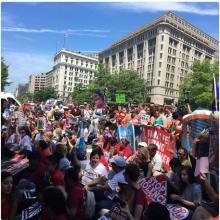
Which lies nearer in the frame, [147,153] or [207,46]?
[147,153]

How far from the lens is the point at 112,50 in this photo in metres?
129

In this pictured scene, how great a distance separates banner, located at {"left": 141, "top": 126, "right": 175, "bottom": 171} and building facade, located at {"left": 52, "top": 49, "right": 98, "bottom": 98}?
487 feet

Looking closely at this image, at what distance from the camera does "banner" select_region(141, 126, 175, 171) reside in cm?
809

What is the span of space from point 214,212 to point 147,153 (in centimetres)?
308

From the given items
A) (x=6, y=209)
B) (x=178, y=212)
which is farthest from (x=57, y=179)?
(x=178, y=212)

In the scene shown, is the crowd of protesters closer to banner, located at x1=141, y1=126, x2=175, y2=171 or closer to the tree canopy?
banner, located at x1=141, y1=126, x2=175, y2=171

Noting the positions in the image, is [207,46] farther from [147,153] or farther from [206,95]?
[147,153]

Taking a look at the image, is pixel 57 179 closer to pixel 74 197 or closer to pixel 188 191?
pixel 74 197

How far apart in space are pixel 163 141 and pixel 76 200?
410 centimetres

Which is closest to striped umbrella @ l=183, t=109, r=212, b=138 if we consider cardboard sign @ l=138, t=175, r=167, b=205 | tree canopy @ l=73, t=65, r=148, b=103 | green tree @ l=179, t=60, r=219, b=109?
cardboard sign @ l=138, t=175, r=167, b=205

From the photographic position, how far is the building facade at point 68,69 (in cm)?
16150

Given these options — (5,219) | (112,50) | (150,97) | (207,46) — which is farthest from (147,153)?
(112,50)

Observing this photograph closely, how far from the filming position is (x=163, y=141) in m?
8.55

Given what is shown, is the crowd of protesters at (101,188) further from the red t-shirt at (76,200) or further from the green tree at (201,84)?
the green tree at (201,84)
